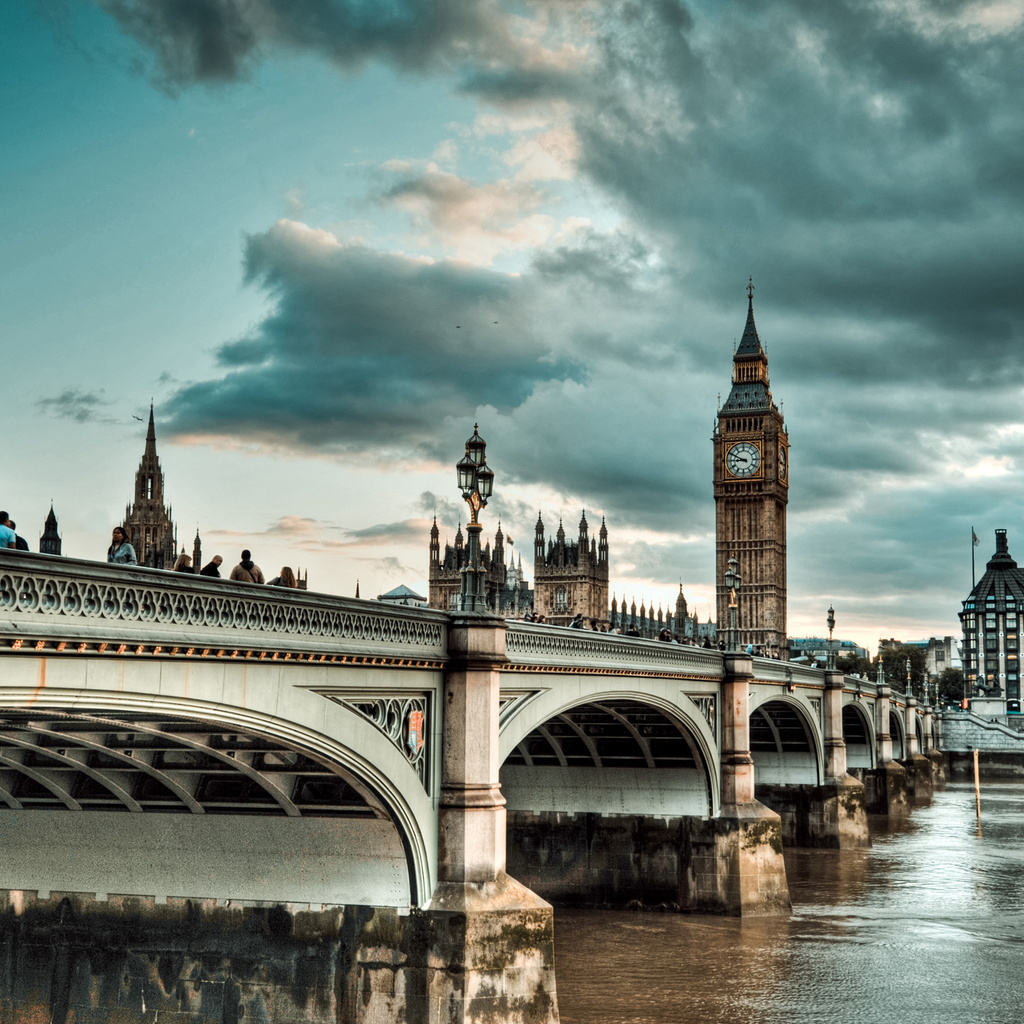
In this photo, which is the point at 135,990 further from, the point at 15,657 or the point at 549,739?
the point at 549,739

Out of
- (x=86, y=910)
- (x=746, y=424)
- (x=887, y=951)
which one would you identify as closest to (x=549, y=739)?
(x=887, y=951)

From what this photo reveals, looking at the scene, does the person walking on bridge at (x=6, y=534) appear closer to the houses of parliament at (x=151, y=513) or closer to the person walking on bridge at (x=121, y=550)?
the person walking on bridge at (x=121, y=550)

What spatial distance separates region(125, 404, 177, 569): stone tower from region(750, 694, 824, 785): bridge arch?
Result: 6011 cm

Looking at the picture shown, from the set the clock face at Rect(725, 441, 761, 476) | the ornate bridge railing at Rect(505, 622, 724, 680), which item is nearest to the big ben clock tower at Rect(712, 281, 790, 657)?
the clock face at Rect(725, 441, 761, 476)

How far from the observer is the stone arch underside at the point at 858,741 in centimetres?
7094

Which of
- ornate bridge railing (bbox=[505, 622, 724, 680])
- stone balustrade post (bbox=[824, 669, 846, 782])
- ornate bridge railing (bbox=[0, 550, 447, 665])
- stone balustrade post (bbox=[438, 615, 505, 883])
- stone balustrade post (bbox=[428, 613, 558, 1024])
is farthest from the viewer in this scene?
stone balustrade post (bbox=[824, 669, 846, 782])

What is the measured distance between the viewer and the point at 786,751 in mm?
53656

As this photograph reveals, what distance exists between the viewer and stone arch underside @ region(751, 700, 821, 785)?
52.0 m

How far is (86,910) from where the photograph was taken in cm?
1936

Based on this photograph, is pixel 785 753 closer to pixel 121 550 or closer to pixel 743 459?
pixel 121 550

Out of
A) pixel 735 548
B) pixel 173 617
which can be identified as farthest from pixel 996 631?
pixel 173 617

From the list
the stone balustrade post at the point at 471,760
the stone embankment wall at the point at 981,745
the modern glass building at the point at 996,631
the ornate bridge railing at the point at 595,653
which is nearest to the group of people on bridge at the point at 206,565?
the stone balustrade post at the point at 471,760

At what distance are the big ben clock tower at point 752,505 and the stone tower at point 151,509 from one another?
69413 millimetres

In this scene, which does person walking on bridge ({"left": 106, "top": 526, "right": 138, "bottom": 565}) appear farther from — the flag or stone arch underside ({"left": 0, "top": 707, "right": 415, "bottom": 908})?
the flag
